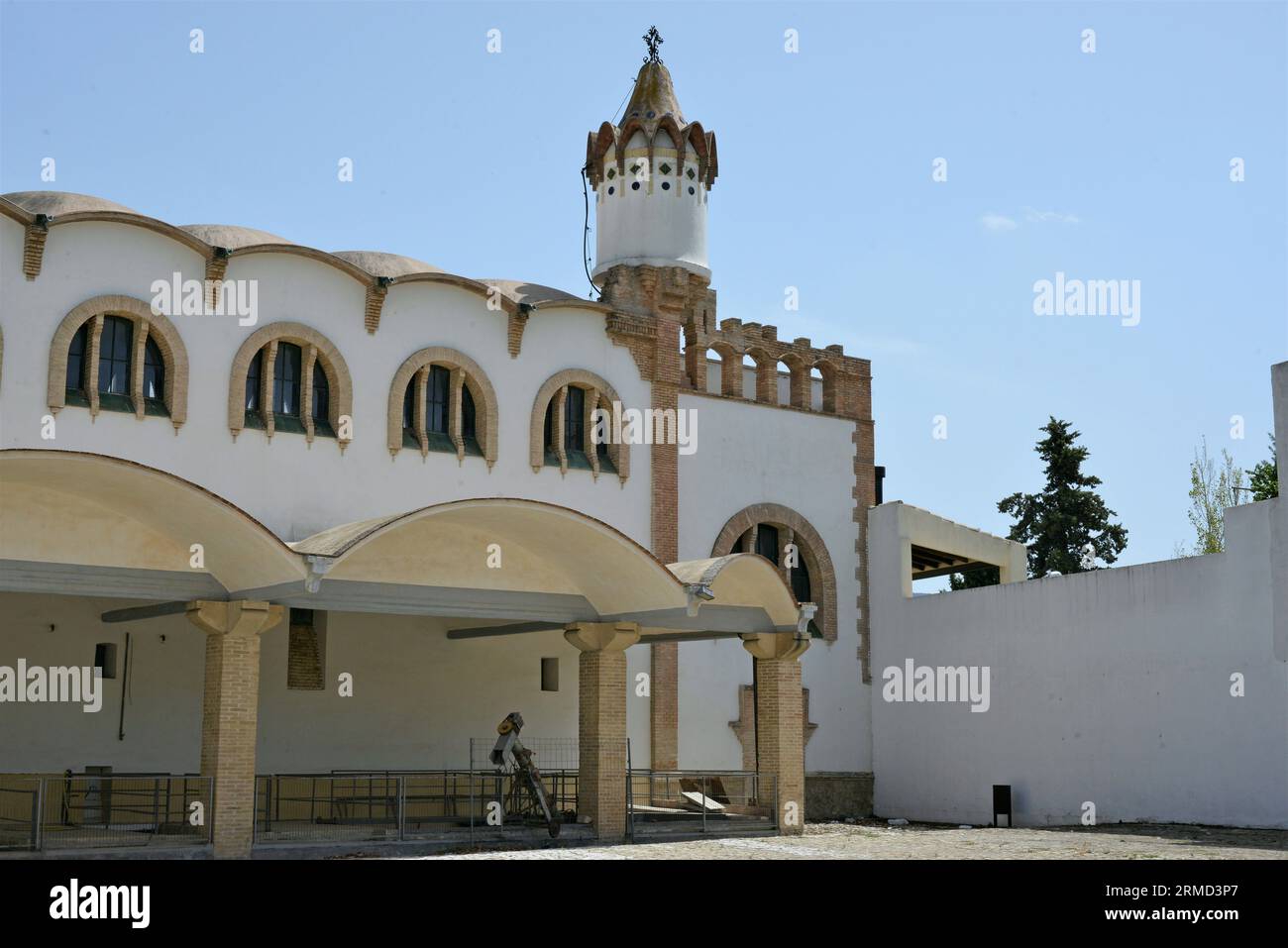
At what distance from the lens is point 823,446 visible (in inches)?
1180

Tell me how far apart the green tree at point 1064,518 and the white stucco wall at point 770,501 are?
53.6ft

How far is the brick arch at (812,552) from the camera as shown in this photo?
28.7 metres

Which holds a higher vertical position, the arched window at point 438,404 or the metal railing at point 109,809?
the arched window at point 438,404

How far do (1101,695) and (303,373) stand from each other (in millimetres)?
13976

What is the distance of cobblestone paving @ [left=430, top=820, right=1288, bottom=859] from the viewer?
59.9ft

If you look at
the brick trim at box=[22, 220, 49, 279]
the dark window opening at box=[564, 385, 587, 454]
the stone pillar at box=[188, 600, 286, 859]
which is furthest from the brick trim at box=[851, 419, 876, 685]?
the brick trim at box=[22, 220, 49, 279]

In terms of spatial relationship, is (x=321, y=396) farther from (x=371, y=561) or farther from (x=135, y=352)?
(x=371, y=561)

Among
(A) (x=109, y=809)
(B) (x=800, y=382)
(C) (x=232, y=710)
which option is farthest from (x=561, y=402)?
(A) (x=109, y=809)

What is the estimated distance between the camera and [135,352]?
22047mm

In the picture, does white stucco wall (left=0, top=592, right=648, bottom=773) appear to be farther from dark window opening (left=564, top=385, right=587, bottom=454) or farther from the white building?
dark window opening (left=564, top=385, right=587, bottom=454)

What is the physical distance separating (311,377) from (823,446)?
1078 cm

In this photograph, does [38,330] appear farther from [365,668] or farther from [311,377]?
[365,668]

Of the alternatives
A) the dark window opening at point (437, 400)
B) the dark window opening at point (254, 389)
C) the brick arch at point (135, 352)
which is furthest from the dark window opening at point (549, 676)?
the brick arch at point (135, 352)

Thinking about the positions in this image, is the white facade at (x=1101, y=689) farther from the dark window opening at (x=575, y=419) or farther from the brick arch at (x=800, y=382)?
the dark window opening at (x=575, y=419)
